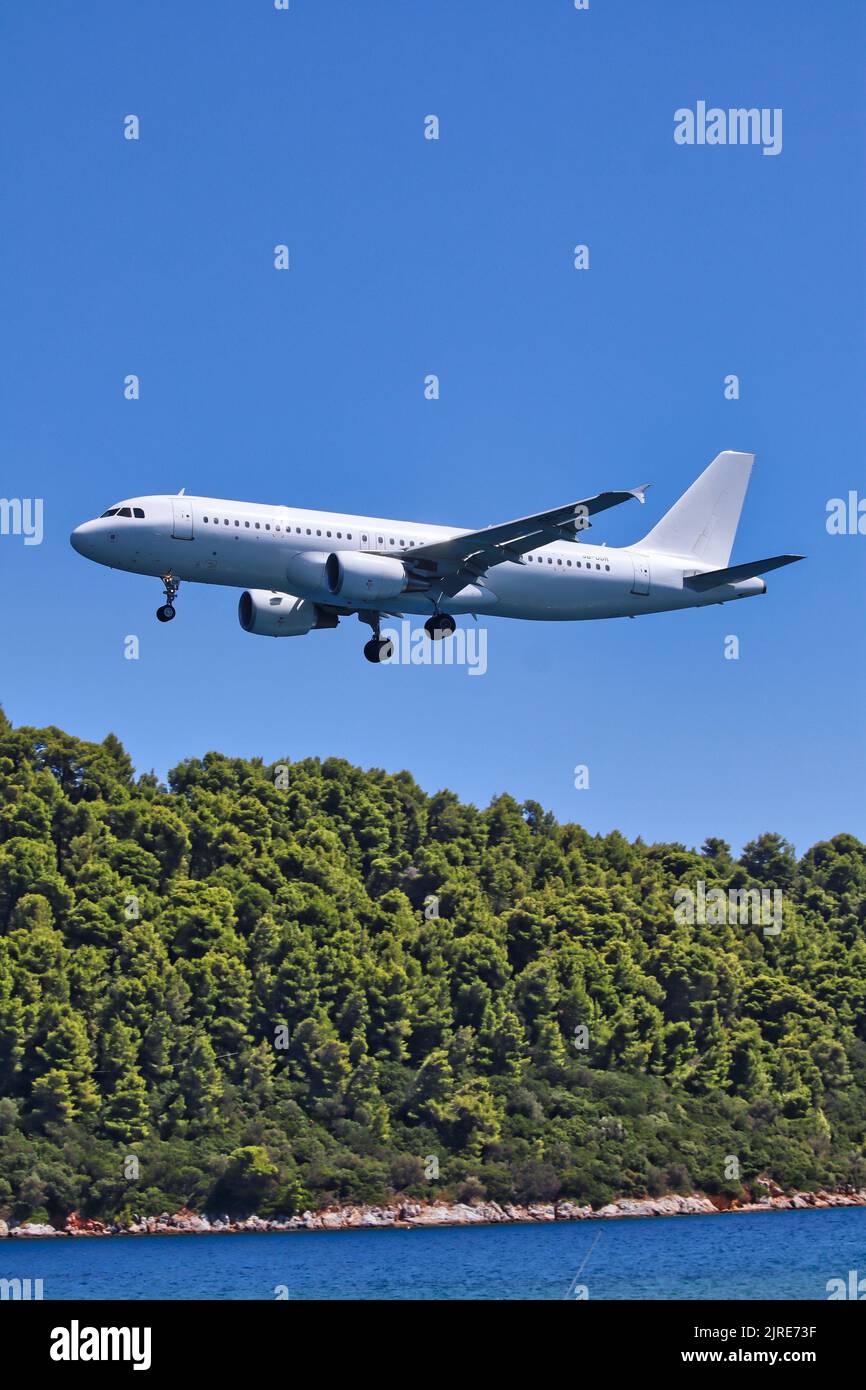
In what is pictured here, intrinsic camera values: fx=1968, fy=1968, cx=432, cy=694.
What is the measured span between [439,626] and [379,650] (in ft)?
7.36

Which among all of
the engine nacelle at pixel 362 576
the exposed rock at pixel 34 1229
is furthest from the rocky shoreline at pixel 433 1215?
the engine nacelle at pixel 362 576

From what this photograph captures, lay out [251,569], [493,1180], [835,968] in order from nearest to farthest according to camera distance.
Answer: [251,569]
[493,1180]
[835,968]

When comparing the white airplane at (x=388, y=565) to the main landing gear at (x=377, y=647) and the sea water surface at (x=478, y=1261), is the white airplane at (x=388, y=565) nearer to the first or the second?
the main landing gear at (x=377, y=647)

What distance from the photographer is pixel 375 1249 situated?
4409 inches

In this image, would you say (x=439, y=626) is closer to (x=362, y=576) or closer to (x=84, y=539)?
(x=362, y=576)

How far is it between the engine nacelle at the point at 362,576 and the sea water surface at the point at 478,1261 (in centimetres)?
3767

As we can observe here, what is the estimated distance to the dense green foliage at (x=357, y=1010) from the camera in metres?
120

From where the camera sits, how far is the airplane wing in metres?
59.0

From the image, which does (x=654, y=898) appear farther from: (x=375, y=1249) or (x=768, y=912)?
(x=375, y=1249)

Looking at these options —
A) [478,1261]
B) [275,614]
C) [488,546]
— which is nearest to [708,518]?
[488,546]

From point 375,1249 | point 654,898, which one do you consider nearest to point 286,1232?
point 375,1249

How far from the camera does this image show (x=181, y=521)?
56.2 m
